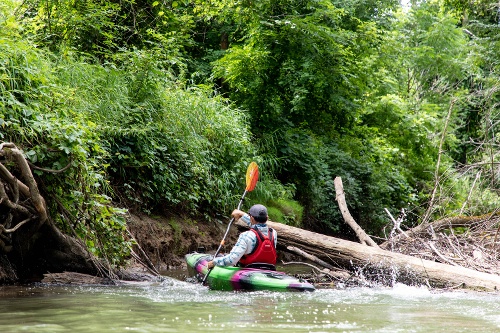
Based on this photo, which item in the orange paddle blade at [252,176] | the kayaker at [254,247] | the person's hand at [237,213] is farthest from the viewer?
the orange paddle blade at [252,176]

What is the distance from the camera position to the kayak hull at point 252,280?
24.5 ft

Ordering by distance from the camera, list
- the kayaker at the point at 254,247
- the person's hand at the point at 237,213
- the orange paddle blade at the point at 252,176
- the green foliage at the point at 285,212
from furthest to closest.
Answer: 1. the green foliage at the point at 285,212
2. the orange paddle blade at the point at 252,176
3. the person's hand at the point at 237,213
4. the kayaker at the point at 254,247

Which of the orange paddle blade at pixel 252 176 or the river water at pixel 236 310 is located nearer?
the river water at pixel 236 310

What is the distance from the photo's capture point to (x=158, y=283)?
8.16 m

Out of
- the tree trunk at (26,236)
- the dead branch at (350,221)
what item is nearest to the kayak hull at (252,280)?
the tree trunk at (26,236)

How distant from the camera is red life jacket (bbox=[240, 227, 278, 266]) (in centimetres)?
793

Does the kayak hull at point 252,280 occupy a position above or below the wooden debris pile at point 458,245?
above

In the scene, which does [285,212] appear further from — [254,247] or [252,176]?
[254,247]

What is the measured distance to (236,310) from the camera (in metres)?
5.94

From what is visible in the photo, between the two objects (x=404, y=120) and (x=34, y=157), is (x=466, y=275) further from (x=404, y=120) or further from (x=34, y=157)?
(x=404, y=120)

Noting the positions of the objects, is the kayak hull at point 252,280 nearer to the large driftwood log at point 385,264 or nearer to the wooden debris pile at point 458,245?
the large driftwood log at point 385,264

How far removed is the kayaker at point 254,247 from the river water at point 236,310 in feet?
1.65

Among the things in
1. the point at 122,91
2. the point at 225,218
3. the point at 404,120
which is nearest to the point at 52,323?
the point at 122,91

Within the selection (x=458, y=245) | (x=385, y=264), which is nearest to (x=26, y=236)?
(x=385, y=264)
